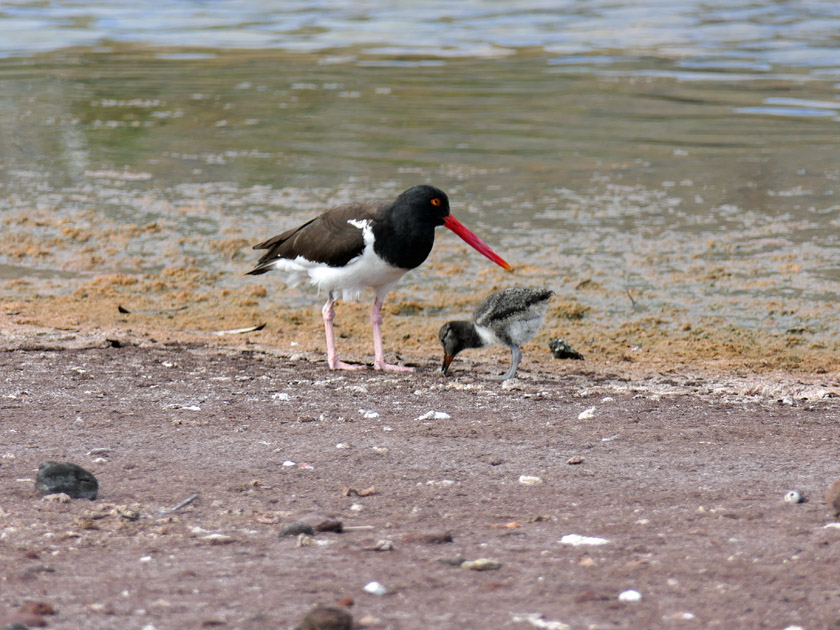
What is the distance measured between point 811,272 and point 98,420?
5765 mm

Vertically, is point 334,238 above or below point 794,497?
above

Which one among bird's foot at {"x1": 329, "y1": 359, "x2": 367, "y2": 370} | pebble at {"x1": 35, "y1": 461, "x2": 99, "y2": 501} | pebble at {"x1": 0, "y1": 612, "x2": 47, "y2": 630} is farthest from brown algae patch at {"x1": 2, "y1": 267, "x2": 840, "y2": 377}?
pebble at {"x1": 0, "y1": 612, "x2": 47, "y2": 630}

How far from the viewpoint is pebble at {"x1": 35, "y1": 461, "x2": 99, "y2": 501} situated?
4.29 metres

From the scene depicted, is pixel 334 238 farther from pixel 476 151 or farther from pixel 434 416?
pixel 476 151

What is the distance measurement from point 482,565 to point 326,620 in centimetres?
69

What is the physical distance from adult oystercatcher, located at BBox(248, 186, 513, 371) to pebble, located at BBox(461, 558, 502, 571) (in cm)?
348

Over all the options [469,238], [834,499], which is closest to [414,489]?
[834,499]

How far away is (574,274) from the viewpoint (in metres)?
8.95

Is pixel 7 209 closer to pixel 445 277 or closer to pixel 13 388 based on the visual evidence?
pixel 445 277

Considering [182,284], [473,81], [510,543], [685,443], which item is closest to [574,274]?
[182,284]

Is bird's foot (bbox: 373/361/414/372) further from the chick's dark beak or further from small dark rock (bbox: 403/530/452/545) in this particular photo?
small dark rock (bbox: 403/530/452/545)

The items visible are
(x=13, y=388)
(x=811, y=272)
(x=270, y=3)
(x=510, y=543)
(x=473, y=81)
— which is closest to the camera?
(x=510, y=543)

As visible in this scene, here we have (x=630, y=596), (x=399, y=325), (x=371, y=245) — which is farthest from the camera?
(x=399, y=325)

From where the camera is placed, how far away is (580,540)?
386 cm
